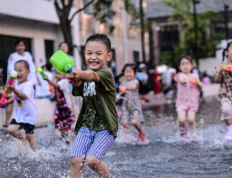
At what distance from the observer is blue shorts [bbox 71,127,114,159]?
422 centimetres

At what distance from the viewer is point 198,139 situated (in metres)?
8.30

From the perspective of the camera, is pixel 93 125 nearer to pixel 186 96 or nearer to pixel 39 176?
pixel 39 176

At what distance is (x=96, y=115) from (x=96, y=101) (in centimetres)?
13

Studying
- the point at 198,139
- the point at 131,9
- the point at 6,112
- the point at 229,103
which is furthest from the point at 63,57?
the point at 131,9

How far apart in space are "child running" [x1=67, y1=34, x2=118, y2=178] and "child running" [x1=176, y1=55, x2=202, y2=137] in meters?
4.17

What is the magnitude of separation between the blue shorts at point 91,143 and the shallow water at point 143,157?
1.10 metres

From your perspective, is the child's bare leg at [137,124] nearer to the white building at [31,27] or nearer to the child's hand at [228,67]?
the child's hand at [228,67]

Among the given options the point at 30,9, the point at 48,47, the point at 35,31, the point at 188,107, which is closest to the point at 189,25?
the point at 48,47

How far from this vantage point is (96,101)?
439 centimetres

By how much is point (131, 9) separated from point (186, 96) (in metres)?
8.57

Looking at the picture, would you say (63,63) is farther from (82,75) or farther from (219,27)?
(219,27)

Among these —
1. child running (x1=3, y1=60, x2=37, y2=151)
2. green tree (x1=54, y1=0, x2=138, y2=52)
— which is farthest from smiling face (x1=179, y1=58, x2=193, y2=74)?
green tree (x1=54, y1=0, x2=138, y2=52)

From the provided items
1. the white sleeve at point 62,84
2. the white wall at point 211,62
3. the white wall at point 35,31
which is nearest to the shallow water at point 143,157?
the white sleeve at point 62,84

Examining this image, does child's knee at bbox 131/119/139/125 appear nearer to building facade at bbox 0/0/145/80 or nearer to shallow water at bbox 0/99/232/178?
shallow water at bbox 0/99/232/178
